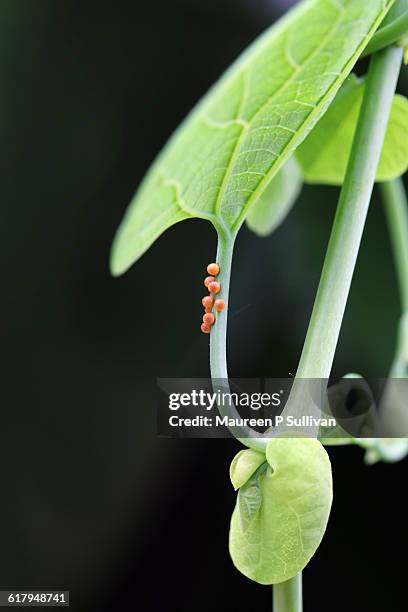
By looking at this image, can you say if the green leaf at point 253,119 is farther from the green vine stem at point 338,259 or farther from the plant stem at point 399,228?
the plant stem at point 399,228

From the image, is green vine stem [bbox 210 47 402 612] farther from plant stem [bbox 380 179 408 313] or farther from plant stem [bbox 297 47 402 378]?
plant stem [bbox 380 179 408 313]

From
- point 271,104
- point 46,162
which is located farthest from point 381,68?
point 46,162

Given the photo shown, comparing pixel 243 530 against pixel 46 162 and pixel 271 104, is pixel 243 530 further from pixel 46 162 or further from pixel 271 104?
pixel 46 162

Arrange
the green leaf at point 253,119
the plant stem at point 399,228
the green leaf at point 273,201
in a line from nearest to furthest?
the green leaf at point 253,119 < the green leaf at point 273,201 < the plant stem at point 399,228

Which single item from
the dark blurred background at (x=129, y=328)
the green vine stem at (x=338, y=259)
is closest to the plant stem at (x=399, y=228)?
the dark blurred background at (x=129, y=328)

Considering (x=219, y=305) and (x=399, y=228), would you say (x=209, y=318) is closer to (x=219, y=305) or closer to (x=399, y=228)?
(x=219, y=305)

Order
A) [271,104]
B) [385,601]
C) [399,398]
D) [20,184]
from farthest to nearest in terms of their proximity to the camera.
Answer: [20,184] < [385,601] < [399,398] < [271,104]

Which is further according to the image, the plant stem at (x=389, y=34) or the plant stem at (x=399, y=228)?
the plant stem at (x=399, y=228)
